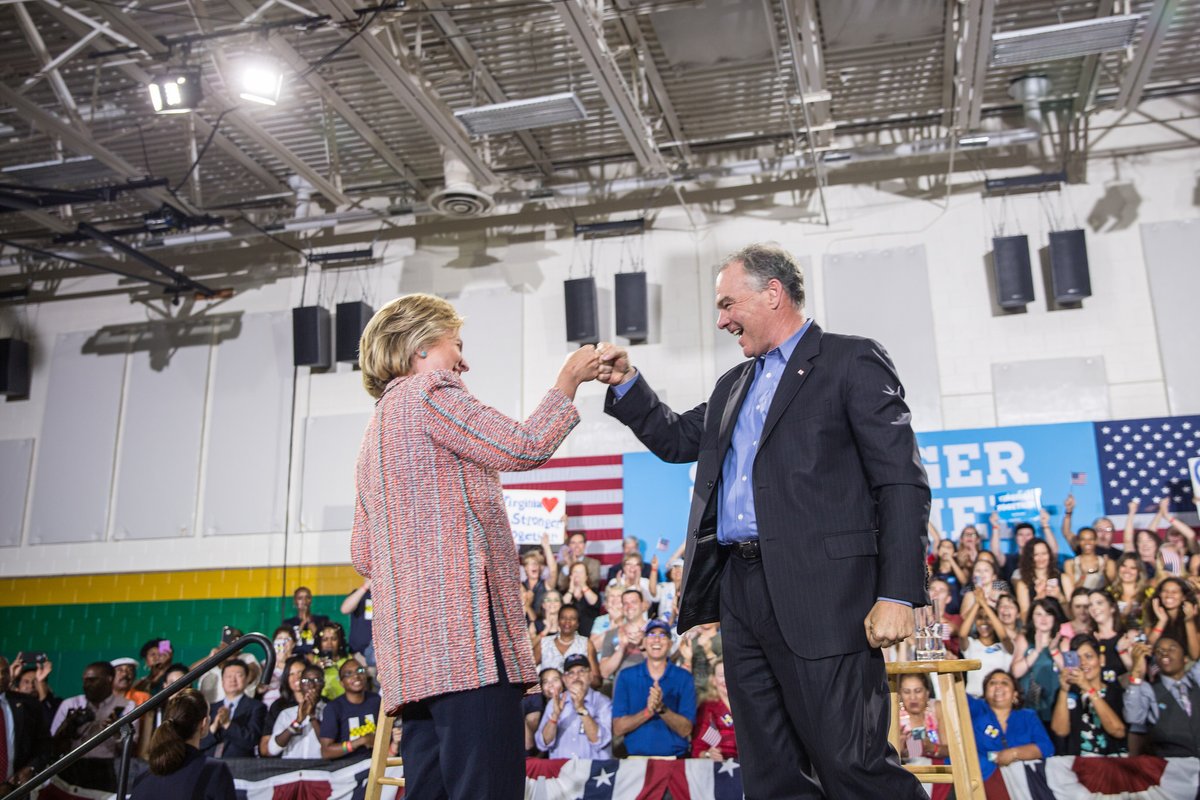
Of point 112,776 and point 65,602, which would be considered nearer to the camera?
point 112,776

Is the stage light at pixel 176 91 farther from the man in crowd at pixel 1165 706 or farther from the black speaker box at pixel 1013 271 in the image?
the man in crowd at pixel 1165 706

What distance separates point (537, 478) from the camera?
31.0ft

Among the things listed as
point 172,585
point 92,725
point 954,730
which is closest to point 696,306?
point 172,585

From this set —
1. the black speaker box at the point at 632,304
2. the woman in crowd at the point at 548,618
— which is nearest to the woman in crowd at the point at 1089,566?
the woman in crowd at the point at 548,618

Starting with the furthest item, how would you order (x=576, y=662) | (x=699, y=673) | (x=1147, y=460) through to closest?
(x=1147, y=460) < (x=699, y=673) < (x=576, y=662)

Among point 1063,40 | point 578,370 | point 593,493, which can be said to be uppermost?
point 1063,40

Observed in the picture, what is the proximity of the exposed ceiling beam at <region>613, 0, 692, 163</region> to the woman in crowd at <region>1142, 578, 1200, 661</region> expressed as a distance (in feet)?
18.0

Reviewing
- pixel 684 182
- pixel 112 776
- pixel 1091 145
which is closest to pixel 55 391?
pixel 112 776

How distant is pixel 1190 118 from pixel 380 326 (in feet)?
30.0

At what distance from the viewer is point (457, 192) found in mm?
8523

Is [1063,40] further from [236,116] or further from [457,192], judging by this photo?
[236,116]

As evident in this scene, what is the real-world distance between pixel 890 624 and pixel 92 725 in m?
7.46

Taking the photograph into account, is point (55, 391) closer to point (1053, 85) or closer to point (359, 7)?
point (359, 7)

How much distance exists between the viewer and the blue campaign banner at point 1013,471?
796cm
